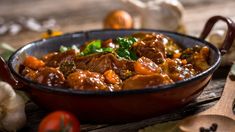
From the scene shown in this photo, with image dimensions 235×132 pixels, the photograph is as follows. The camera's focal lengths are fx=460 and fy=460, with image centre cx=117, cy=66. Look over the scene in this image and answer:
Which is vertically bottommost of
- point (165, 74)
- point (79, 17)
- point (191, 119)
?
point (79, 17)

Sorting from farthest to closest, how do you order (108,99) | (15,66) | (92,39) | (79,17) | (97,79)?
1. (79,17)
2. (92,39)
3. (15,66)
4. (97,79)
5. (108,99)

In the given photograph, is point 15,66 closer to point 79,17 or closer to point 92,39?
point 92,39

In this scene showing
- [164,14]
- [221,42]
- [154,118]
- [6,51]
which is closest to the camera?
[154,118]

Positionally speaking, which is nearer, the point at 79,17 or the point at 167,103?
the point at 167,103

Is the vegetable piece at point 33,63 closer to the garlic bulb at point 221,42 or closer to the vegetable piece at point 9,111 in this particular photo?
the vegetable piece at point 9,111

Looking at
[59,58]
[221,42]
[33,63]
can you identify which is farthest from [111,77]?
[221,42]

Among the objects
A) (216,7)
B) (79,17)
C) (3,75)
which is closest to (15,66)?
(3,75)

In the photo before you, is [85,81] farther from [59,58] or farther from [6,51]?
[6,51]

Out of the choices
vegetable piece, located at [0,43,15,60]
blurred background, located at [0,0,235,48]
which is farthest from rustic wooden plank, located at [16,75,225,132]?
blurred background, located at [0,0,235,48]
